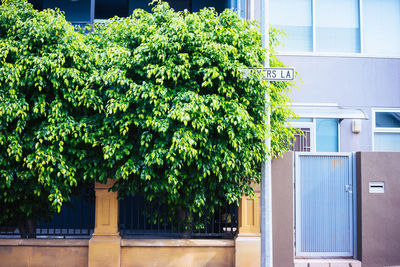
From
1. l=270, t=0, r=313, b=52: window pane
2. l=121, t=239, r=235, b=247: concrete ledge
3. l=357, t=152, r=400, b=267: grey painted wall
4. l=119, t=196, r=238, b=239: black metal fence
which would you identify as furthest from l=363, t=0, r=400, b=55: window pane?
l=121, t=239, r=235, b=247: concrete ledge

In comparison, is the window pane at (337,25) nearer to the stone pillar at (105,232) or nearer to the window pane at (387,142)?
the window pane at (387,142)

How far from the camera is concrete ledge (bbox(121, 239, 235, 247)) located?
6.66 m

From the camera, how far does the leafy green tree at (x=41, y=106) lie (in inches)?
226

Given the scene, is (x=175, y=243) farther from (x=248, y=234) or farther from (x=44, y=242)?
(x=44, y=242)

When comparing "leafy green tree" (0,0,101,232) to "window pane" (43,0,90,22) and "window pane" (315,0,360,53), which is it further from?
"window pane" (315,0,360,53)

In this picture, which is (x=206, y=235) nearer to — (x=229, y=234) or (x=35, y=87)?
(x=229, y=234)

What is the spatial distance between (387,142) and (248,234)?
5.08m

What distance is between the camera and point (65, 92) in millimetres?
6023

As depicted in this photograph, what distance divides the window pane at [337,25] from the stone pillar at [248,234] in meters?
4.96

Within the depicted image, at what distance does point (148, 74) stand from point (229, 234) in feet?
11.9

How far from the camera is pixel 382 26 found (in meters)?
9.48

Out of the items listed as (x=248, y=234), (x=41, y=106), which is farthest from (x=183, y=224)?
(x=41, y=106)

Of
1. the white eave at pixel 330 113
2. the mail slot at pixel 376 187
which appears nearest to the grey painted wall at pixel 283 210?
the mail slot at pixel 376 187

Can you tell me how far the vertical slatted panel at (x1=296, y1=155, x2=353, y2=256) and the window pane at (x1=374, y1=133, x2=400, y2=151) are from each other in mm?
2693
